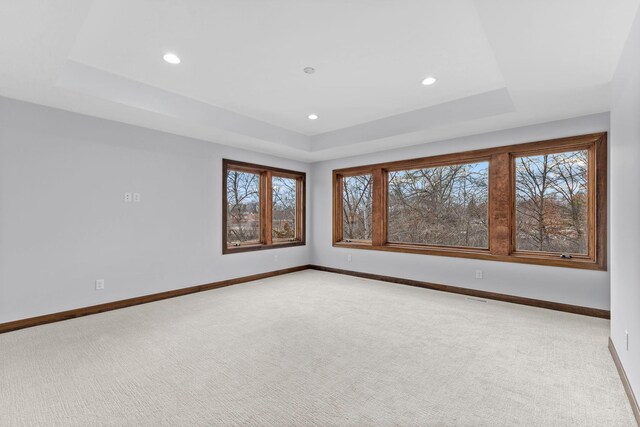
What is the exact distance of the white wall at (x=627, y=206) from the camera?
179 centimetres

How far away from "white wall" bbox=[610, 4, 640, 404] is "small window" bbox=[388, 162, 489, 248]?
1972mm

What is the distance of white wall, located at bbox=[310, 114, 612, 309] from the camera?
11.6 feet

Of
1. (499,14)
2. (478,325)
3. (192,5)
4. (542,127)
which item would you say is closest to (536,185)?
(542,127)

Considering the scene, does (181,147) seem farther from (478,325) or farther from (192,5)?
(478,325)

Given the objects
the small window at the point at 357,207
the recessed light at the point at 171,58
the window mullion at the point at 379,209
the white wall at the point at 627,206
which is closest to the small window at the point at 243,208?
the small window at the point at 357,207

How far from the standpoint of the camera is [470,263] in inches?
173

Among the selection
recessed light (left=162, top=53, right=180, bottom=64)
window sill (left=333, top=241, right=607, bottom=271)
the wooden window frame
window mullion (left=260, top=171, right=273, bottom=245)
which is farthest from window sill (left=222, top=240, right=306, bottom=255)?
recessed light (left=162, top=53, right=180, bottom=64)

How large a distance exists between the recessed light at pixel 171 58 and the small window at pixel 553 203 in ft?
14.0

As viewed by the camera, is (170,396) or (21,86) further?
(21,86)

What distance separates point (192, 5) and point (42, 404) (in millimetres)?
2710

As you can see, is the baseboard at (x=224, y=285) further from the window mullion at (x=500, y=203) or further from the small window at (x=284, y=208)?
the small window at (x=284, y=208)

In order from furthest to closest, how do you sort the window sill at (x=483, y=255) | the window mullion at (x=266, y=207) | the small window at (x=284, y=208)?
the small window at (x=284, y=208)
the window mullion at (x=266, y=207)
the window sill at (x=483, y=255)

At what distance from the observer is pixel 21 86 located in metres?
2.78

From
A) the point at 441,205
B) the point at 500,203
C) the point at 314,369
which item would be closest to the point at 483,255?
the point at 500,203
